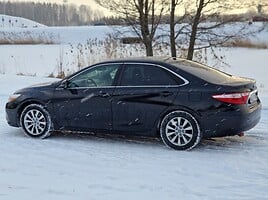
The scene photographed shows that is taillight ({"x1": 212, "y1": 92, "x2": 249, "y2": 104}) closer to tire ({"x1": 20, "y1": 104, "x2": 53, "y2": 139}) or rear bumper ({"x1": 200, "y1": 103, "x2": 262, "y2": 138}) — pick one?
rear bumper ({"x1": 200, "y1": 103, "x2": 262, "y2": 138})

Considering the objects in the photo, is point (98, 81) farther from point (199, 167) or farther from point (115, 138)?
point (199, 167)

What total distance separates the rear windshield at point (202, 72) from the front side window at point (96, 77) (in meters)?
0.95

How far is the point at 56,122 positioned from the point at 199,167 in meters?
2.70

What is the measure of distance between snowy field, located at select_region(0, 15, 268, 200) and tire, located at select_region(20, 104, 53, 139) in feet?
0.51

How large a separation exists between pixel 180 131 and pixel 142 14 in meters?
7.68

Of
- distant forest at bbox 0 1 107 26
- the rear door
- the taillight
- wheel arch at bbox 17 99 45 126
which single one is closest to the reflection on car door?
the rear door

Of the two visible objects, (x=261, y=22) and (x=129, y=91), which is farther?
(x=261, y=22)

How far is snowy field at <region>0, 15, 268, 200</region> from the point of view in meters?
4.90

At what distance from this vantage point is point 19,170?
5.72 m

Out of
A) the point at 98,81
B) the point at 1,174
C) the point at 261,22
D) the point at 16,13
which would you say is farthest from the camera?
the point at 16,13

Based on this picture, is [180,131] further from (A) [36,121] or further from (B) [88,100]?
(A) [36,121]

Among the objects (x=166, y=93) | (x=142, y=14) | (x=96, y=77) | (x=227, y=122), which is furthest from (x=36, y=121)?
(x=142, y=14)

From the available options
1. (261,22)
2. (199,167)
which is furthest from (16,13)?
(199,167)

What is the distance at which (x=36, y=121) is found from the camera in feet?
24.6
